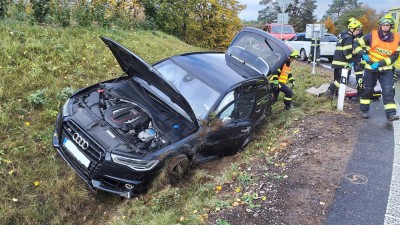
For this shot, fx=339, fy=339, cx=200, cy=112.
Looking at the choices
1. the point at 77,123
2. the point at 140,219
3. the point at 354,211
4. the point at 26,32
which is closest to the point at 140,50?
the point at 26,32

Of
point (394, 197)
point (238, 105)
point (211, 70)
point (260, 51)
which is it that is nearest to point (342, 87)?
point (260, 51)

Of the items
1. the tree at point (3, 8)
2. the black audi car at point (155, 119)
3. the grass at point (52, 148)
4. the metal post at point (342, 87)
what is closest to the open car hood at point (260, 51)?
the black audi car at point (155, 119)

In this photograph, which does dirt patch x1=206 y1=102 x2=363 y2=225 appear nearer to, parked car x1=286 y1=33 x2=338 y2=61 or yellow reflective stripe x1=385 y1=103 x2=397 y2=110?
yellow reflective stripe x1=385 y1=103 x2=397 y2=110

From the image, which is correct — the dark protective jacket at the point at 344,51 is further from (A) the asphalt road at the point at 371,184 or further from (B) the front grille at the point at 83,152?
(B) the front grille at the point at 83,152

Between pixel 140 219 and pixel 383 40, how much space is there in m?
5.40

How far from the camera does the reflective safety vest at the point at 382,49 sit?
6215 millimetres

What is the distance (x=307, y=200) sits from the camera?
3818 millimetres

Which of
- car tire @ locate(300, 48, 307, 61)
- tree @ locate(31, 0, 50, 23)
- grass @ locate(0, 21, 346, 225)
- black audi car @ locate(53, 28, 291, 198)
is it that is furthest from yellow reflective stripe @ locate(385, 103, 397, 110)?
car tire @ locate(300, 48, 307, 61)

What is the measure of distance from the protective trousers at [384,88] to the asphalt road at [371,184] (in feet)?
1.54

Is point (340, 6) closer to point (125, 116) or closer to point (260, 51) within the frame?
point (260, 51)

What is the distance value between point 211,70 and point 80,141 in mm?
2320

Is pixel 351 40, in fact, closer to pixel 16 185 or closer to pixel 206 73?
pixel 206 73

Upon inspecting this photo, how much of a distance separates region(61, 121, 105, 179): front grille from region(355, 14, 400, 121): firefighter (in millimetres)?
5252

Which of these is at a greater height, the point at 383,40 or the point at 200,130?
the point at 383,40
